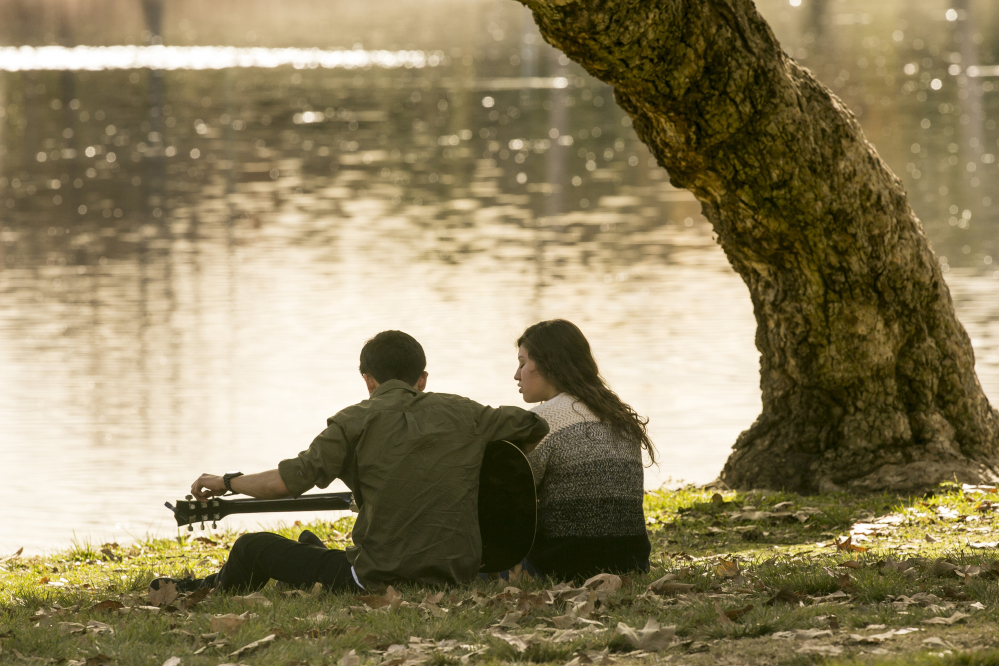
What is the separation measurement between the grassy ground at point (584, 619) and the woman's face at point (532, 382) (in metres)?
0.85

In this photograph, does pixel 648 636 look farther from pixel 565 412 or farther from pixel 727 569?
pixel 727 569

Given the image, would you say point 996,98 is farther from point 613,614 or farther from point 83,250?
point 613,614

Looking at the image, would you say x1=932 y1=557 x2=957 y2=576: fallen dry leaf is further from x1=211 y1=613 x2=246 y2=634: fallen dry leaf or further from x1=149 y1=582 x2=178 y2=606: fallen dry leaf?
x1=149 y1=582 x2=178 y2=606: fallen dry leaf

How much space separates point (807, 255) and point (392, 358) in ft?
12.8

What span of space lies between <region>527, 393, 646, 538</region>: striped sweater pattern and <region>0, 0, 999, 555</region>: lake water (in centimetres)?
492

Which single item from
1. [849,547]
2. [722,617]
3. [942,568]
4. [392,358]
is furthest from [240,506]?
[849,547]

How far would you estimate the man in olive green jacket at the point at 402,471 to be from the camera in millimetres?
5398

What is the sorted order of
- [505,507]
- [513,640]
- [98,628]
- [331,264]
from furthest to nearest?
[331,264] → [505,507] → [98,628] → [513,640]

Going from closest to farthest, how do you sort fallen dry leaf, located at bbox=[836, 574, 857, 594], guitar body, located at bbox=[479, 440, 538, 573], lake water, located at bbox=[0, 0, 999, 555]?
fallen dry leaf, located at bbox=[836, 574, 857, 594] < guitar body, located at bbox=[479, 440, 538, 573] < lake water, located at bbox=[0, 0, 999, 555]

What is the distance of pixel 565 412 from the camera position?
5742 millimetres

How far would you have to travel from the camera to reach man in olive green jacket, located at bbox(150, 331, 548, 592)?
213 inches

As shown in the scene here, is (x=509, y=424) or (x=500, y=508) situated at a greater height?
(x=509, y=424)

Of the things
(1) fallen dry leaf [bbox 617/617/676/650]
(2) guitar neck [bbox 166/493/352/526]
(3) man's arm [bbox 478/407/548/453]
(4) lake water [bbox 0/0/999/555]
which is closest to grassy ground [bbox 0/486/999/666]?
(1) fallen dry leaf [bbox 617/617/676/650]

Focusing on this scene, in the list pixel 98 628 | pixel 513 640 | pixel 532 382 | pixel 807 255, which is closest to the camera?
pixel 513 640
